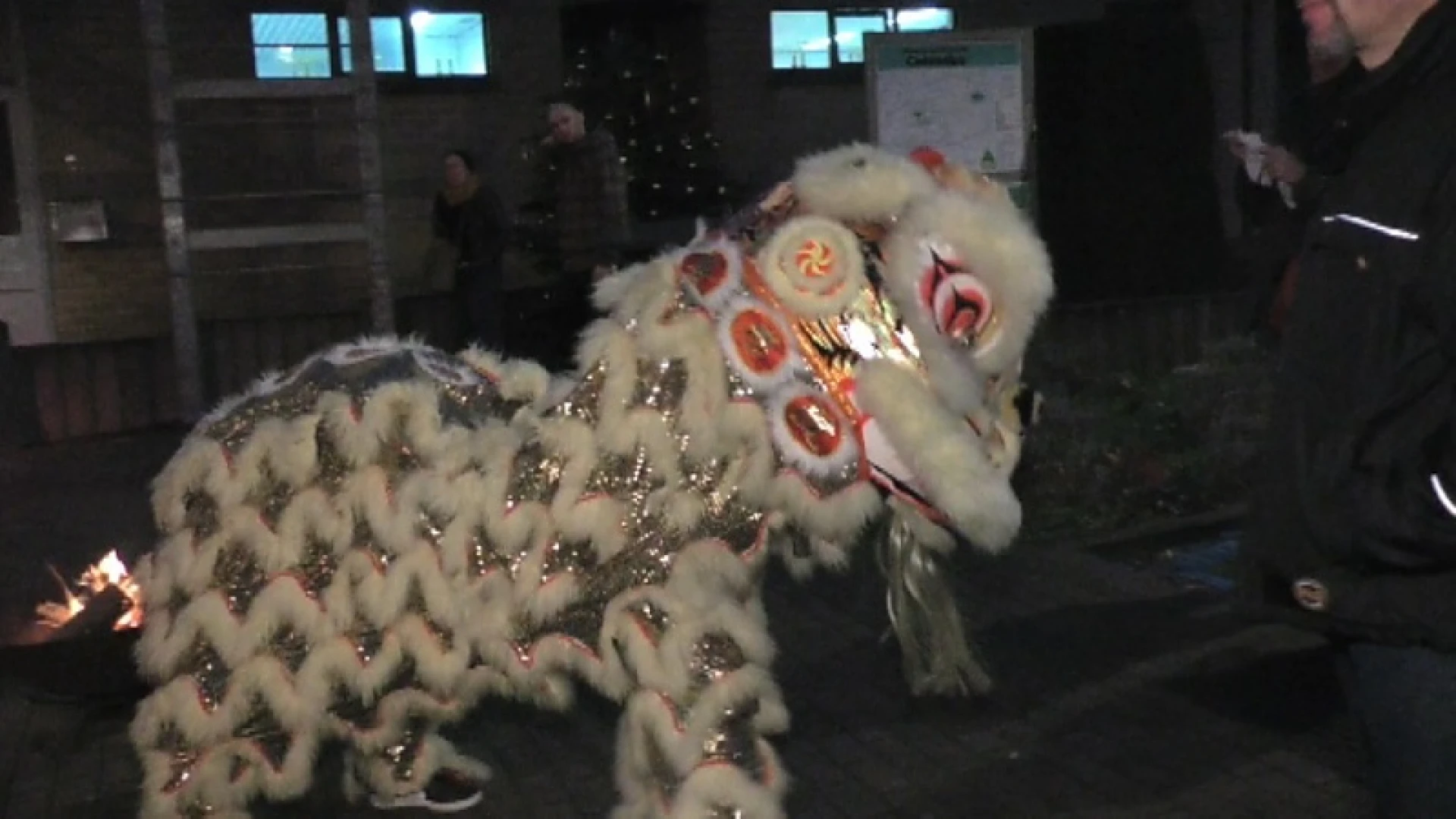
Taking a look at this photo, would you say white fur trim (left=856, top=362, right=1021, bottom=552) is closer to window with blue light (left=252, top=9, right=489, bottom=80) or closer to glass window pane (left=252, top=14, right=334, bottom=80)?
window with blue light (left=252, top=9, right=489, bottom=80)

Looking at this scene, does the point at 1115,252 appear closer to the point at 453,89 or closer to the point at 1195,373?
the point at 1195,373

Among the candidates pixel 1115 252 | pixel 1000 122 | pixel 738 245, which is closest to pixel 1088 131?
pixel 1115 252

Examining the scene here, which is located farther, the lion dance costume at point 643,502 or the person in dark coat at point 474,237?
the person in dark coat at point 474,237

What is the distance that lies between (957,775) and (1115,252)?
7.87m

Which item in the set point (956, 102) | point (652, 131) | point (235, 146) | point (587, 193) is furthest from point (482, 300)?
point (956, 102)

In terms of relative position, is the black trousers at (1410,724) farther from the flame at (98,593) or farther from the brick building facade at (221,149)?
the brick building facade at (221,149)

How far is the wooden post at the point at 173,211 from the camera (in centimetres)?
961

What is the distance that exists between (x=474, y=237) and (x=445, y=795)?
664 cm

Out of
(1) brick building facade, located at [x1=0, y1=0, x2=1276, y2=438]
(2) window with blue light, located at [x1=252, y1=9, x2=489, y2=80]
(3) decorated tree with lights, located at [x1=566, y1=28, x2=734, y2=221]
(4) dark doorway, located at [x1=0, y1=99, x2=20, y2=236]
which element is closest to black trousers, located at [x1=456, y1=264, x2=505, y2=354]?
(1) brick building facade, located at [x1=0, y1=0, x2=1276, y2=438]

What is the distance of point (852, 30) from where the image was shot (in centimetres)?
1534

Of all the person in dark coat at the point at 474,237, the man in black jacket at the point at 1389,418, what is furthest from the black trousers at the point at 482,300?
the man in black jacket at the point at 1389,418

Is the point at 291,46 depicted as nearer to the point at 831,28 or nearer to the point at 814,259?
the point at 831,28

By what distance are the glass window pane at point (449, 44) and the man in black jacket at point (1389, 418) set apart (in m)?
11.7

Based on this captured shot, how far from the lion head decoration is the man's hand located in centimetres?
185
